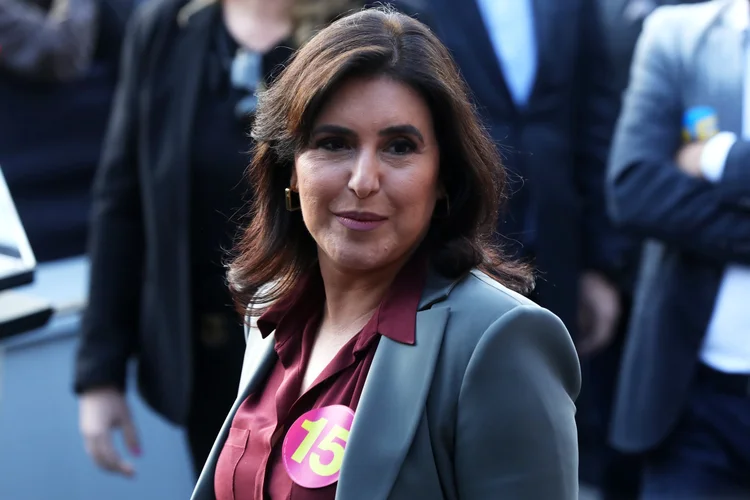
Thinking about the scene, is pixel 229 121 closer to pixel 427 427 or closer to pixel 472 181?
pixel 472 181

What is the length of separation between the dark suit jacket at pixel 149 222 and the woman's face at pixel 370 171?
129cm

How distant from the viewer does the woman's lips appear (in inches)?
72.1

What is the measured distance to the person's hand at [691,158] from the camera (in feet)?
10.5

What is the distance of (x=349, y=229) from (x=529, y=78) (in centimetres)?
196

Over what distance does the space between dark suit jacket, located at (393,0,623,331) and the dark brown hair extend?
1.48m

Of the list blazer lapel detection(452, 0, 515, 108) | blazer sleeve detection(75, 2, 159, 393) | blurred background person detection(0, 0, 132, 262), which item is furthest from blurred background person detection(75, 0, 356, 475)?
blurred background person detection(0, 0, 132, 262)

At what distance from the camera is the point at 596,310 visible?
3912mm

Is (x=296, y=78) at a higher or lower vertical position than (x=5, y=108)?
higher

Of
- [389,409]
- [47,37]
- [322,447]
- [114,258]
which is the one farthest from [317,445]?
[47,37]

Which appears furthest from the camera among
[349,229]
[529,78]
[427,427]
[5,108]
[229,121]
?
[5,108]

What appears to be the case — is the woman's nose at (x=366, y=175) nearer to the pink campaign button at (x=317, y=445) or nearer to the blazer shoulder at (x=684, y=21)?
the pink campaign button at (x=317, y=445)

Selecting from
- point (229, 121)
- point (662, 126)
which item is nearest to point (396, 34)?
point (229, 121)

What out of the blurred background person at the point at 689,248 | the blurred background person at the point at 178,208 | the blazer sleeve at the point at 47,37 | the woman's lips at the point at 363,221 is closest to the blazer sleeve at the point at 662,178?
the blurred background person at the point at 689,248

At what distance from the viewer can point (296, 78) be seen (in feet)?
6.22
